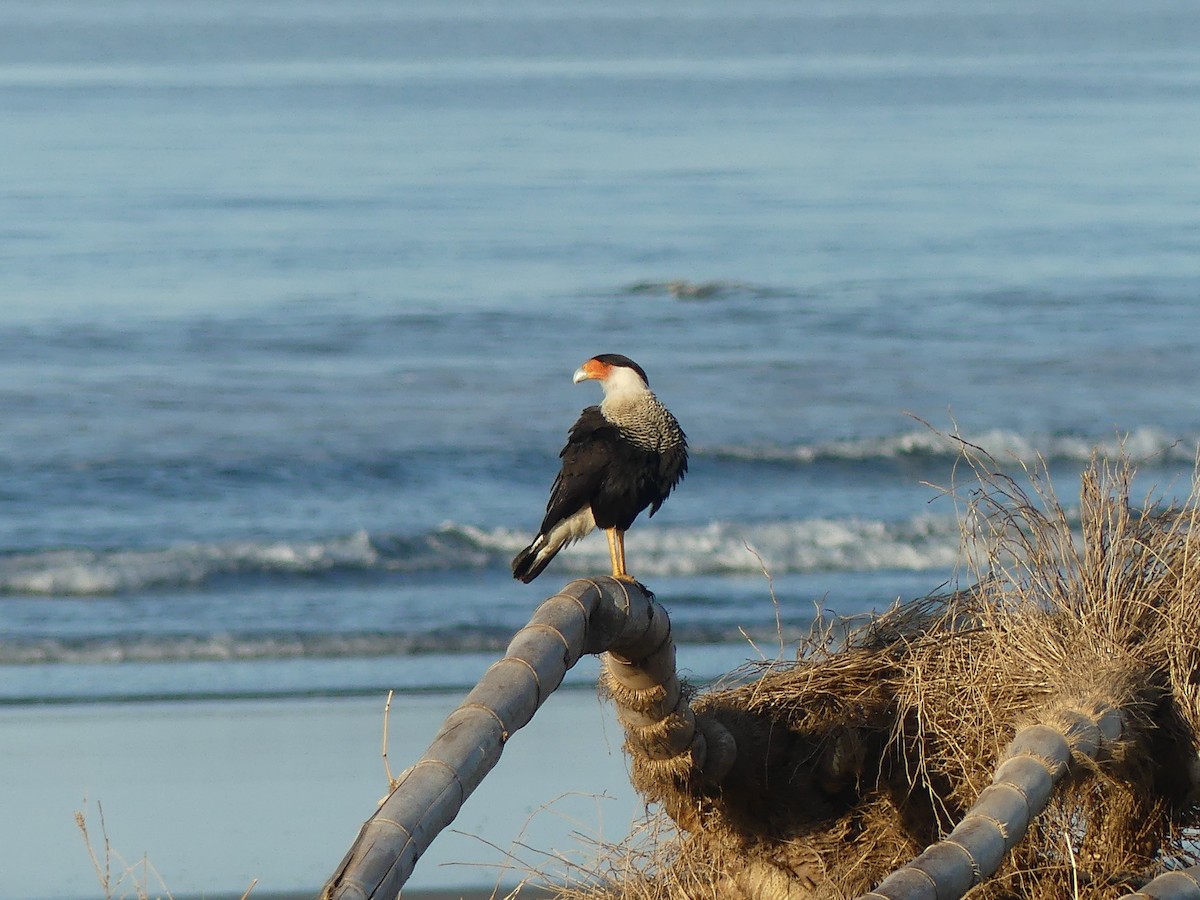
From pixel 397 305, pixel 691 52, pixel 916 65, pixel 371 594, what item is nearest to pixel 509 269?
pixel 397 305

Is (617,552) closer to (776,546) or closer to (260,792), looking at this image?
(260,792)

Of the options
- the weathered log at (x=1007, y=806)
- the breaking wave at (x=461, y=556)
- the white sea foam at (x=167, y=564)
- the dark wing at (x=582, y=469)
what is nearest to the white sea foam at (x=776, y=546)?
the breaking wave at (x=461, y=556)

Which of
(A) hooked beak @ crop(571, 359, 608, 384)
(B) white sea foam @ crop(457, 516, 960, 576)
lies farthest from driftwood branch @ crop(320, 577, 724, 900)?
(B) white sea foam @ crop(457, 516, 960, 576)

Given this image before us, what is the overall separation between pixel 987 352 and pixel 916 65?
47842mm

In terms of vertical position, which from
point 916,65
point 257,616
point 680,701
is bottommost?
point 257,616

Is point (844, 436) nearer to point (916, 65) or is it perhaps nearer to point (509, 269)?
point (509, 269)

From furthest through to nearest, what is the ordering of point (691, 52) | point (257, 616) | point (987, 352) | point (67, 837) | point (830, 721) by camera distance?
point (691, 52)
point (987, 352)
point (257, 616)
point (67, 837)
point (830, 721)

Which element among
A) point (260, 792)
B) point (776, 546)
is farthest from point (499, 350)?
point (260, 792)

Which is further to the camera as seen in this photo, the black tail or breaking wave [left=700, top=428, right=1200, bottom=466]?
breaking wave [left=700, top=428, right=1200, bottom=466]

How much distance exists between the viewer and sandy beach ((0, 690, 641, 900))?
5.98m

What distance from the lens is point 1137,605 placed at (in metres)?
4.01

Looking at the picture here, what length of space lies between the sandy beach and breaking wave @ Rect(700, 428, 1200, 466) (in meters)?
5.89

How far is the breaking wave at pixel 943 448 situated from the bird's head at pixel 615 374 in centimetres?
913

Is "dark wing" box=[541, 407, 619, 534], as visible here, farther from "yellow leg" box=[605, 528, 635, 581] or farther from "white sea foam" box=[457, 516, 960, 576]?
"white sea foam" box=[457, 516, 960, 576]
